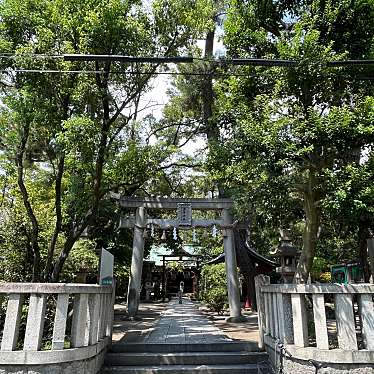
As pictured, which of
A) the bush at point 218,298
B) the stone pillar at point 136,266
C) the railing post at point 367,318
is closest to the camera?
the railing post at point 367,318

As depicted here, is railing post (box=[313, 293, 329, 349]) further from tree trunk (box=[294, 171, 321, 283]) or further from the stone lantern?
the stone lantern

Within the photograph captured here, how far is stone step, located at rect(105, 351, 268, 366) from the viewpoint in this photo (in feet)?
21.2

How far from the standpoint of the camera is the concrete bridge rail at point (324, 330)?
4992 mm

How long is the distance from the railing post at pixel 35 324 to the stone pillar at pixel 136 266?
26.6 feet

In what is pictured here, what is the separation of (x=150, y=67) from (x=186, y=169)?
6.57 metres

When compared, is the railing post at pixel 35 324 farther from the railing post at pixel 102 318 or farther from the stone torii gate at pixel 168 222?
the stone torii gate at pixel 168 222

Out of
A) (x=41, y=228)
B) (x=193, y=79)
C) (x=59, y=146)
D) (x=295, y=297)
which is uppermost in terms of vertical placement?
(x=193, y=79)

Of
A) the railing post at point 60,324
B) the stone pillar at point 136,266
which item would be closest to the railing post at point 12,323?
the railing post at point 60,324

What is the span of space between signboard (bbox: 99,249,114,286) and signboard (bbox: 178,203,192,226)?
5.56 m

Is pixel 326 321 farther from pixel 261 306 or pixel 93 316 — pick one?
pixel 93 316

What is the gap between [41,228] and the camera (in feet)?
33.1

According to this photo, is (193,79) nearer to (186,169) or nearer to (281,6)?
(186,169)

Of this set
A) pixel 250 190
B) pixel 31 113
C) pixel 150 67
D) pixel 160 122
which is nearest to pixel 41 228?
pixel 31 113

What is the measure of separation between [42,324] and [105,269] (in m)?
2.37
